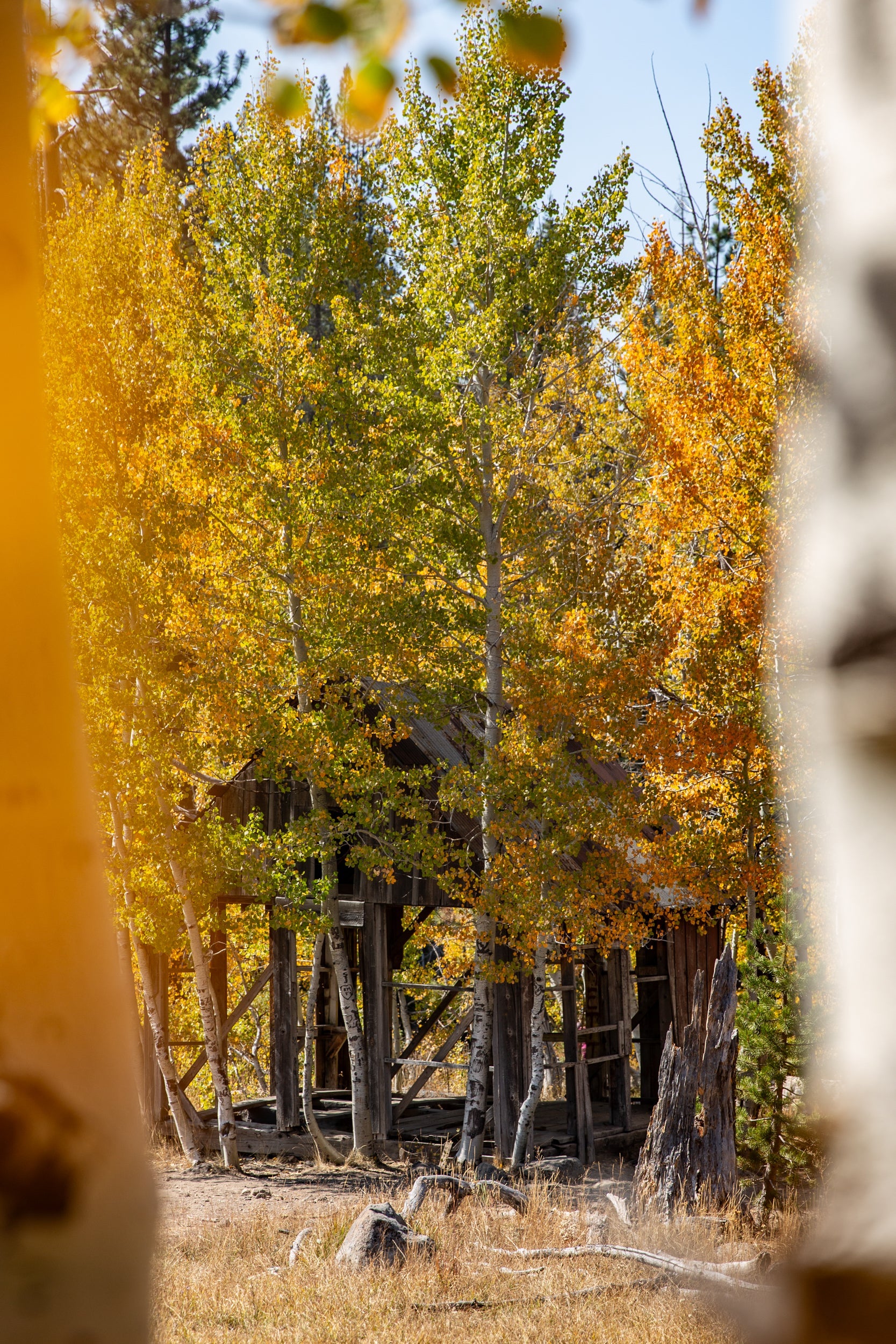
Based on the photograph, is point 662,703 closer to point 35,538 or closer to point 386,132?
point 386,132

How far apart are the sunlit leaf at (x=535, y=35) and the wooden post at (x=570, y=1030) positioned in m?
14.5

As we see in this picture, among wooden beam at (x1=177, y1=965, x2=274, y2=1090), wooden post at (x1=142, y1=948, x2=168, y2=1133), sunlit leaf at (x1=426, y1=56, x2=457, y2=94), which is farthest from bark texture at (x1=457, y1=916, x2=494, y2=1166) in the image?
sunlit leaf at (x1=426, y1=56, x2=457, y2=94)

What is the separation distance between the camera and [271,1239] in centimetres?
960

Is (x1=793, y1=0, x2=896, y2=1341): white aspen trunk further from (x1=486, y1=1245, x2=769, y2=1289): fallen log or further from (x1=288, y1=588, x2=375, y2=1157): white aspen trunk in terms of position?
(x1=288, y1=588, x2=375, y2=1157): white aspen trunk

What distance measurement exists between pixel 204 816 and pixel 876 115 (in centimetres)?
1448

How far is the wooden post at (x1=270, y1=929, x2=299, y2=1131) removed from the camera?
16094 mm

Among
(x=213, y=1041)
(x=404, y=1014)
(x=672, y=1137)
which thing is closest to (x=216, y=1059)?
(x=213, y=1041)

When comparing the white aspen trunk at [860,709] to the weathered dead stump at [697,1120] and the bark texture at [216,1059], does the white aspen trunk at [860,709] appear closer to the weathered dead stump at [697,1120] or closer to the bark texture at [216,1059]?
the weathered dead stump at [697,1120]

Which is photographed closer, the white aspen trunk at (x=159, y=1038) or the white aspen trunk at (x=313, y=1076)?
the white aspen trunk at (x=159, y=1038)

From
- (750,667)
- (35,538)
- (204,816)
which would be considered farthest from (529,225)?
(35,538)

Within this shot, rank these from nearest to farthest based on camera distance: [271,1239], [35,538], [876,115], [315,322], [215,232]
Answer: [876,115] → [35,538] → [271,1239] → [215,232] → [315,322]

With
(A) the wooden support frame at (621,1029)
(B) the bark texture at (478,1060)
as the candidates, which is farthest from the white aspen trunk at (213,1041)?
(A) the wooden support frame at (621,1029)

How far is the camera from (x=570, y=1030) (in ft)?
49.9

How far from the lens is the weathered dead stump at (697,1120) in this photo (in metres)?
10.3
